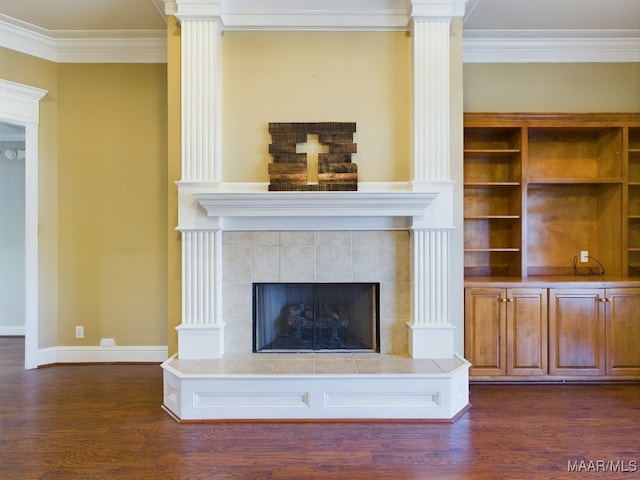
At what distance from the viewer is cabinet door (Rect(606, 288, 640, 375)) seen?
303 cm

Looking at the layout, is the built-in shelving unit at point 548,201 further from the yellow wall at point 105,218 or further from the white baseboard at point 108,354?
the white baseboard at point 108,354

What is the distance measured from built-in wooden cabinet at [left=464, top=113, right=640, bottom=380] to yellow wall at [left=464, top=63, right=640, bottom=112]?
0.22 metres

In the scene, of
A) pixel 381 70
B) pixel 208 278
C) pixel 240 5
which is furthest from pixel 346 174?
pixel 240 5

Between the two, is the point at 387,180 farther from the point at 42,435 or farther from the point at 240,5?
the point at 42,435

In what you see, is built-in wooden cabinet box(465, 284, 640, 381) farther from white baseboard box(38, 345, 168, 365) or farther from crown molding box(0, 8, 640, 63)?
white baseboard box(38, 345, 168, 365)

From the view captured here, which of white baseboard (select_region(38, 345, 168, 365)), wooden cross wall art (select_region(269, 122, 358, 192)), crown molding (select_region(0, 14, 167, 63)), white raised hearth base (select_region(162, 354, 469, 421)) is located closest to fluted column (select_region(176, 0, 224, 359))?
white raised hearth base (select_region(162, 354, 469, 421))

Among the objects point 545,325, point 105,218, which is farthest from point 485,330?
point 105,218

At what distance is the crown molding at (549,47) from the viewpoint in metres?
3.36

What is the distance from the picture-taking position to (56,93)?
141 inches

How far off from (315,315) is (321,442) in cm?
100

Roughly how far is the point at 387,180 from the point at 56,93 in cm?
336

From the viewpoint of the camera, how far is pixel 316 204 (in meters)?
2.71

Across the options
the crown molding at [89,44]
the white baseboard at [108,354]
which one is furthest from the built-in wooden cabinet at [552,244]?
the crown molding at [89,44]

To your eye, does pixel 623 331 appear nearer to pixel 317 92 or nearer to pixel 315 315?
pixel 315 315
